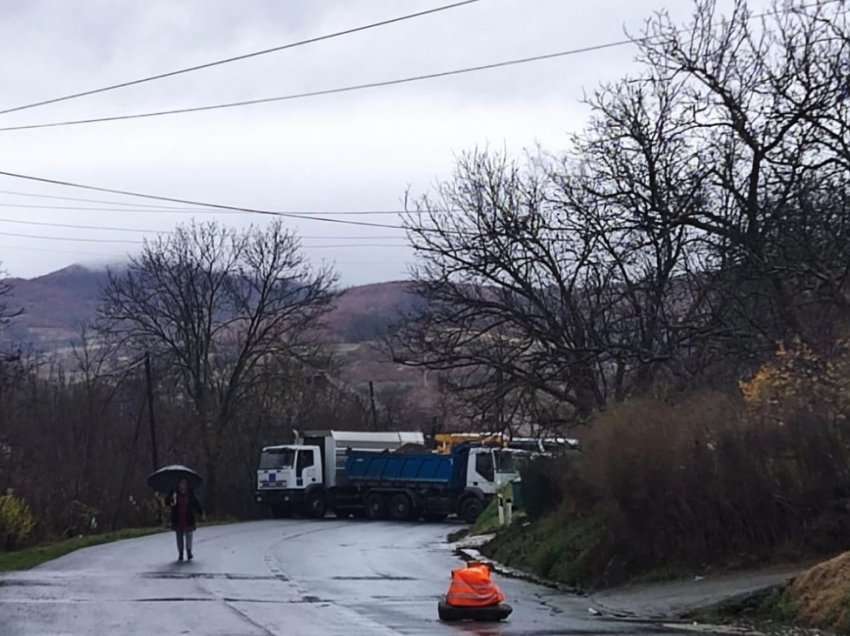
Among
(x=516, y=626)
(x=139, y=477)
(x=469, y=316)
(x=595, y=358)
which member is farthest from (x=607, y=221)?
(x=139, y=477)

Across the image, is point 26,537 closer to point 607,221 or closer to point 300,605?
point 607,221

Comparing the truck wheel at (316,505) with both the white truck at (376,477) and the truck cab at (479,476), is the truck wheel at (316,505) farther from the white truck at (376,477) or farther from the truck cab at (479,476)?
the truck cab at (479,476)

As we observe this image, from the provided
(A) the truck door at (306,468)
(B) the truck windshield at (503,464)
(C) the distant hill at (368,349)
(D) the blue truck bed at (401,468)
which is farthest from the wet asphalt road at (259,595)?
(A) the truck door at (306,468)

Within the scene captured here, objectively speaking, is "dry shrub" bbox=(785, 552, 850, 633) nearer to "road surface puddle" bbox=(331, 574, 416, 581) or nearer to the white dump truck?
"road surface puddle" bbox=(331, 574, 416, 581)

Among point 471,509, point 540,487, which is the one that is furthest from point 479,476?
point 540,487

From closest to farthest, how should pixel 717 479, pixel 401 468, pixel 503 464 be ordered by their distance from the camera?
pixel 717 479
pixel 503 464
pixel 401 468

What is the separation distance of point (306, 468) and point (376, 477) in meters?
3.88

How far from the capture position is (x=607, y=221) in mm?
29703

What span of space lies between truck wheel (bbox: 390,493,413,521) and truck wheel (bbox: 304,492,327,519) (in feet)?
13.7

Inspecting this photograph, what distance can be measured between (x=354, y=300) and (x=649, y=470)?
165 meters

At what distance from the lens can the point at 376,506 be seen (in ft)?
194

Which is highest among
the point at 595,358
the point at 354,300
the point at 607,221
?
the point at 354,300

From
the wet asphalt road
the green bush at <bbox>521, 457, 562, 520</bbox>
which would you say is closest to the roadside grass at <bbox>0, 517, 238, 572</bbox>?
the wet asphalt road

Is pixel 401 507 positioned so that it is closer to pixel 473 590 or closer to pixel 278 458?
pixel 278 458
